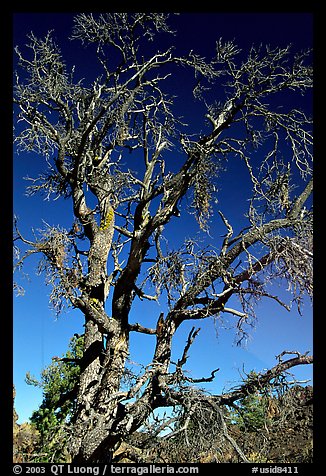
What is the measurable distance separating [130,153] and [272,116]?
297 cm

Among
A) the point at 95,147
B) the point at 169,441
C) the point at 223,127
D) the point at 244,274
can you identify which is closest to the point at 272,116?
the point at 223,127

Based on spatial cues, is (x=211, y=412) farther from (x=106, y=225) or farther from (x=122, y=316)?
(x=106, y=225)

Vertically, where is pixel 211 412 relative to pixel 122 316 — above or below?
below
